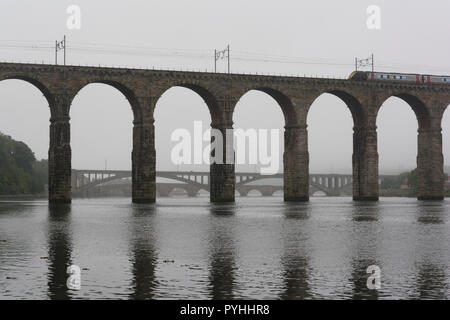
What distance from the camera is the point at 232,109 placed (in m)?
73.3

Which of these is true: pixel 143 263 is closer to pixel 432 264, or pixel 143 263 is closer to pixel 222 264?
pixel 222 264

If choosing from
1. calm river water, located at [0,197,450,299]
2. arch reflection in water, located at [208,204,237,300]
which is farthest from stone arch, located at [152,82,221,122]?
arch reflection in water, located at [208,204,237,300]

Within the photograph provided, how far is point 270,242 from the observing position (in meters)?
23.5

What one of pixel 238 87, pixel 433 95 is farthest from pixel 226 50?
pixel 433 95

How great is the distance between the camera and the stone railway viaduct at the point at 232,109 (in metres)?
67.4

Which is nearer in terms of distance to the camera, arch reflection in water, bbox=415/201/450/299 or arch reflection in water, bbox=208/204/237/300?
arch reflection in water, bbox=415/201/450/299

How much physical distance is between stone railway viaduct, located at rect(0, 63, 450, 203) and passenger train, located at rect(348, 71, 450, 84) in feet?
2.27

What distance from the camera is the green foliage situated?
108125mm

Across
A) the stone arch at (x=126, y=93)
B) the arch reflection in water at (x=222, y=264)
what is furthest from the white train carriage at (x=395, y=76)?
the arch reflection in water at (x=222, y=264)

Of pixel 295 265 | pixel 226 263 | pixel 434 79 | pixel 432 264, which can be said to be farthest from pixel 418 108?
pixel 226 263

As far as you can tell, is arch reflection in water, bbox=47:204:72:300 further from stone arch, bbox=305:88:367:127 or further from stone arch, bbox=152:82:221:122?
stone arch, bbox=305:88:367:127

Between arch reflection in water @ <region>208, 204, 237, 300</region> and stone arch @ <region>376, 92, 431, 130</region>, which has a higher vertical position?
stone arch @ <region>376, 92, 431, 130</region>

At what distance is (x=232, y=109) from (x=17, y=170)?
5358 centimetres

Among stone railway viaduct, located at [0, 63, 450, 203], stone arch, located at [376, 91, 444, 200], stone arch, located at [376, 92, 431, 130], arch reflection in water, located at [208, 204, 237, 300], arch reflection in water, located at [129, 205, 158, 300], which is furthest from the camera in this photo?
stone arch, located at [376, 91, 444, 200]
